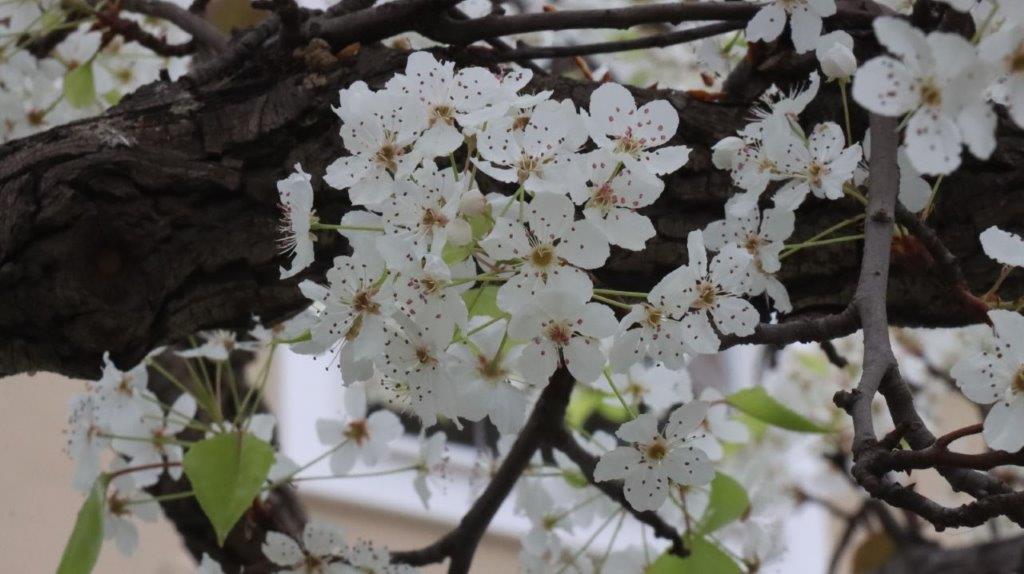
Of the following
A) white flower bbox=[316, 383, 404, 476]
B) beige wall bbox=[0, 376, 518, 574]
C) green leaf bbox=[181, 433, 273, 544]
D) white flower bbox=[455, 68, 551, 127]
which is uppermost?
white flower bbox=[455, 68, 551, 127]

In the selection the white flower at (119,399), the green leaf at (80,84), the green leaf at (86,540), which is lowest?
the green leaf at (86,540)

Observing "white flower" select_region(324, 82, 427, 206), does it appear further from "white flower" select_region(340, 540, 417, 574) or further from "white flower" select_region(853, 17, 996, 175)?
"white flower" select_region(340, 540, 417, 574)

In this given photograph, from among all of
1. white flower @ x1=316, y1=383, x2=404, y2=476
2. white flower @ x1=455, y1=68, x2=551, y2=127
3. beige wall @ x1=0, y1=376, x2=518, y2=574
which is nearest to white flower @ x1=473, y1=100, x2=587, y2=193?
white flower @ x1=455, y1=68, x2=551, y2=127

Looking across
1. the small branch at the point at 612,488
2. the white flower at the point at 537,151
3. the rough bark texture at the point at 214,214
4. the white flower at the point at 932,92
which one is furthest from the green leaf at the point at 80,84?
the white flower at the point at 932,92

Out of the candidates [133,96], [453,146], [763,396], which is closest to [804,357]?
[763,396]

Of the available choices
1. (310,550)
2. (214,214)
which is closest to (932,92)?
(214,214)

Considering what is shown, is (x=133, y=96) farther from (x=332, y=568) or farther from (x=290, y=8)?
(x=332, y=568)

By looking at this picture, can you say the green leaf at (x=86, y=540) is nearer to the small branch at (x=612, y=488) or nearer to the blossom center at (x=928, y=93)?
the small branch at (x=612, y=488)
